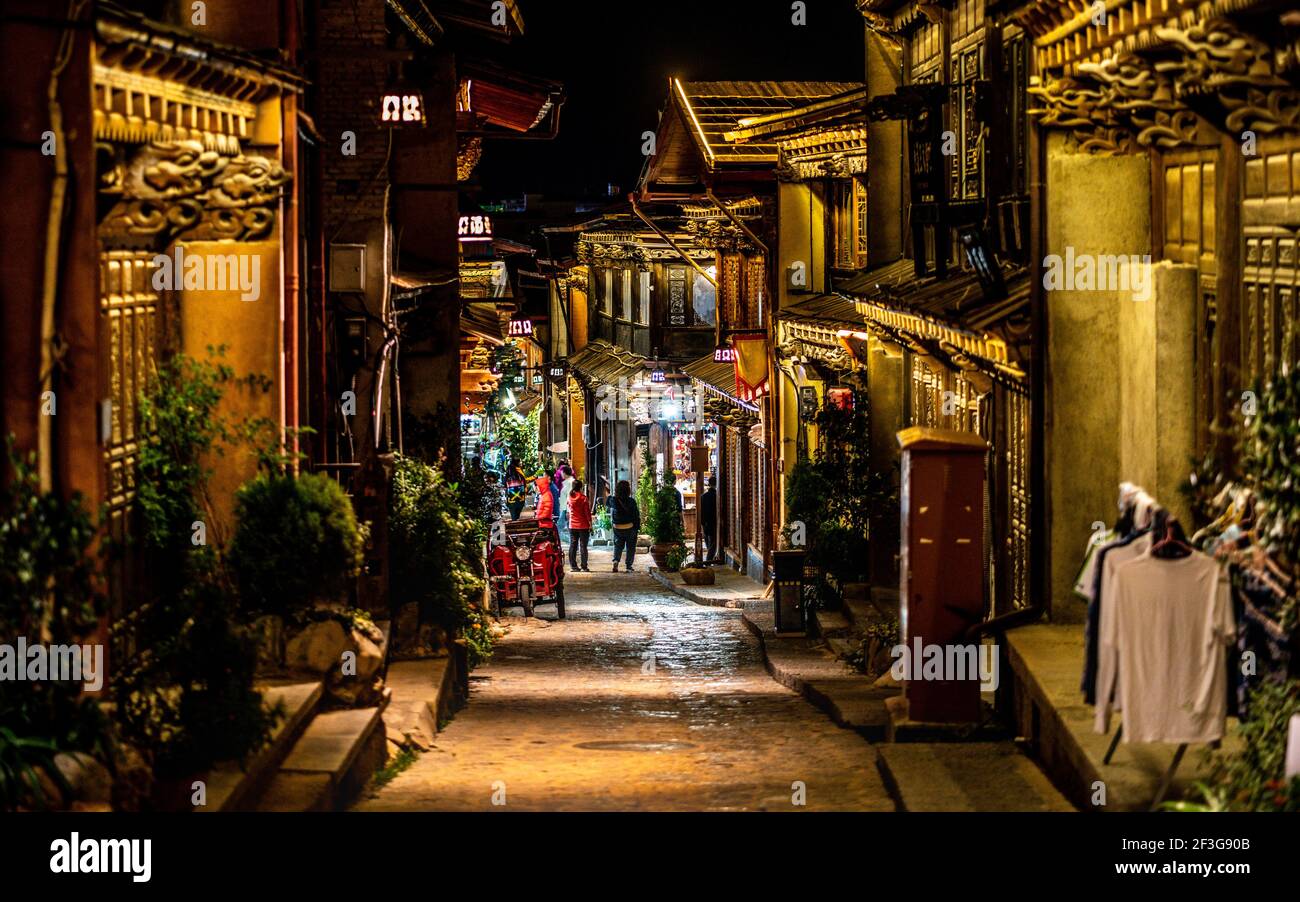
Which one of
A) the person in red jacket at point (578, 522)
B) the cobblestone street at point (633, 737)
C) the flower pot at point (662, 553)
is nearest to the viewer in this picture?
the cobblestone street at point (633, 737)

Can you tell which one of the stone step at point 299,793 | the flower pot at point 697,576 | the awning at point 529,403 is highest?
the awning at point 529,403

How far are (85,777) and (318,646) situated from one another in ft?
16.8

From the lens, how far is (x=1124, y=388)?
13.6 meters

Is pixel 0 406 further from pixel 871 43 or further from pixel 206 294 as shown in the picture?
pixel 871 43

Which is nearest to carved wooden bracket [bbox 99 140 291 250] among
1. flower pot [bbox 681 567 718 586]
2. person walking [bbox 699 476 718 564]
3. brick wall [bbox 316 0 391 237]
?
brick wall [bbox 316 0 391 237]

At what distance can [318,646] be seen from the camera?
13789 millimetres

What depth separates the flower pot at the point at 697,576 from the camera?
36.2m

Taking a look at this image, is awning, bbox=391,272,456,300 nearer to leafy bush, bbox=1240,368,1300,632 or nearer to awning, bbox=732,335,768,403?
awning, bbox=732,335,768,403

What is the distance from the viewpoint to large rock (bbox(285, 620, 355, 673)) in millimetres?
13727

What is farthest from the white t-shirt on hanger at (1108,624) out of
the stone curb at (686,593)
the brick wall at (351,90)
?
the stone curb at (686,593)

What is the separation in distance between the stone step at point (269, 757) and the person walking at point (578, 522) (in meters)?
23.5

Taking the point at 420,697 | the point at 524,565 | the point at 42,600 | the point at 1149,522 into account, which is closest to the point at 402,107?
the point at 524,565

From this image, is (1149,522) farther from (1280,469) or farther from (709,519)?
(709,519)

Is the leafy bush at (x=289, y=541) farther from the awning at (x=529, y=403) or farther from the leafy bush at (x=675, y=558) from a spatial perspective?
the awning at (x=529, y=403)
